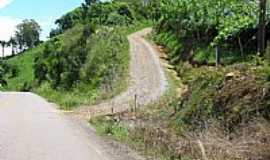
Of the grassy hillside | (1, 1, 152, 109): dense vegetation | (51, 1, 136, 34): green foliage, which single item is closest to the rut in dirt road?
(1, 1, 152, 109): dense vegetation

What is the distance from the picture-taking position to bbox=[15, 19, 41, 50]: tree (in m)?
174

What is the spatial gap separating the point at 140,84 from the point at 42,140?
25240mm

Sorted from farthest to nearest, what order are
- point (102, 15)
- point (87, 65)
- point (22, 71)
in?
point (22, 71) → point (102, 15) → point (87, 65)

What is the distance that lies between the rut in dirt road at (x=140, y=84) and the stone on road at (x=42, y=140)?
5747mm

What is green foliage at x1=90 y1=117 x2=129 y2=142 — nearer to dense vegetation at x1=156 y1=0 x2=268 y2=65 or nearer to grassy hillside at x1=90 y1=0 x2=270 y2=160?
grassy hillside at x1=90 y1=0 x2=270 y2=160

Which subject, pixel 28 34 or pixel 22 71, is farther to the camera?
pixel 28 34

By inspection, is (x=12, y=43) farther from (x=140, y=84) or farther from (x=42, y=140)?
(x=42, y=140)

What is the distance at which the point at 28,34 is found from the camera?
174m

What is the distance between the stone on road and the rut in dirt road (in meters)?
5.75

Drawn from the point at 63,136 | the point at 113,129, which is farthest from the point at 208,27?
the point at 63,136

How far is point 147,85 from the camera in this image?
1731 inches

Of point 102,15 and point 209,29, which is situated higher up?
point 102,15

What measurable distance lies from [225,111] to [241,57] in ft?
67.3

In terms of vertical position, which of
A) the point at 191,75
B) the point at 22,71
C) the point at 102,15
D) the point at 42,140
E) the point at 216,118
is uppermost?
the point at 102,15
